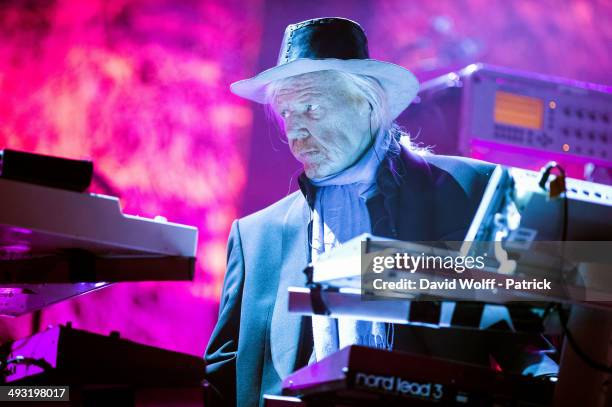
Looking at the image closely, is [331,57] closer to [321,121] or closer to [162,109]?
[321,121]

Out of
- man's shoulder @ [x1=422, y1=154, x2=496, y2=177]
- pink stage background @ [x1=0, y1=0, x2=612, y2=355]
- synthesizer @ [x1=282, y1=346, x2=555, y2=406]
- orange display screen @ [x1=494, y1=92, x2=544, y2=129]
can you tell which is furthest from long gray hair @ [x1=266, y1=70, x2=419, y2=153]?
synthesizer @ [x1=282, y1=346, x2=555, y2=406]

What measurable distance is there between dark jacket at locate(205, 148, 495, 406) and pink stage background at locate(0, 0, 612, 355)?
82 centimetres

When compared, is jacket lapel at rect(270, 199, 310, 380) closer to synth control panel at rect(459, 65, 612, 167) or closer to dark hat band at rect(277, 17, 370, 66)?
dark hat band at rect(277, 17, 370, 66)

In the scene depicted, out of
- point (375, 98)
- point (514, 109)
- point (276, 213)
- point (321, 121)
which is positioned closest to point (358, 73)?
point (375, 98)

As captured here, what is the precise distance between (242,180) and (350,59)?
116 cm

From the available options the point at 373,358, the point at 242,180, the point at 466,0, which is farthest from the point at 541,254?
the point at 466,0

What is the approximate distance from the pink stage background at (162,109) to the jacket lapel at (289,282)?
78 centimetres

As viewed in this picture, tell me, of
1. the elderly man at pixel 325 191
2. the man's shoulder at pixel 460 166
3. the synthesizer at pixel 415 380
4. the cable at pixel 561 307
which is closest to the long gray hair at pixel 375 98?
the elderly man at pixel 325 191

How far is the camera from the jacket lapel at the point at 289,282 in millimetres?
2127

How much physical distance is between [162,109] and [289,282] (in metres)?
1.27

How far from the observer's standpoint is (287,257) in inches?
90.8

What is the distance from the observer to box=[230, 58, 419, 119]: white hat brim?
2170 mm

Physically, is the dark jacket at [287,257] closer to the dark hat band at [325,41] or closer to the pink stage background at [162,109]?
the dark hat band at [325,41]

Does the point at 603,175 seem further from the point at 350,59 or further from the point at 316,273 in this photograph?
the point at 316,273
